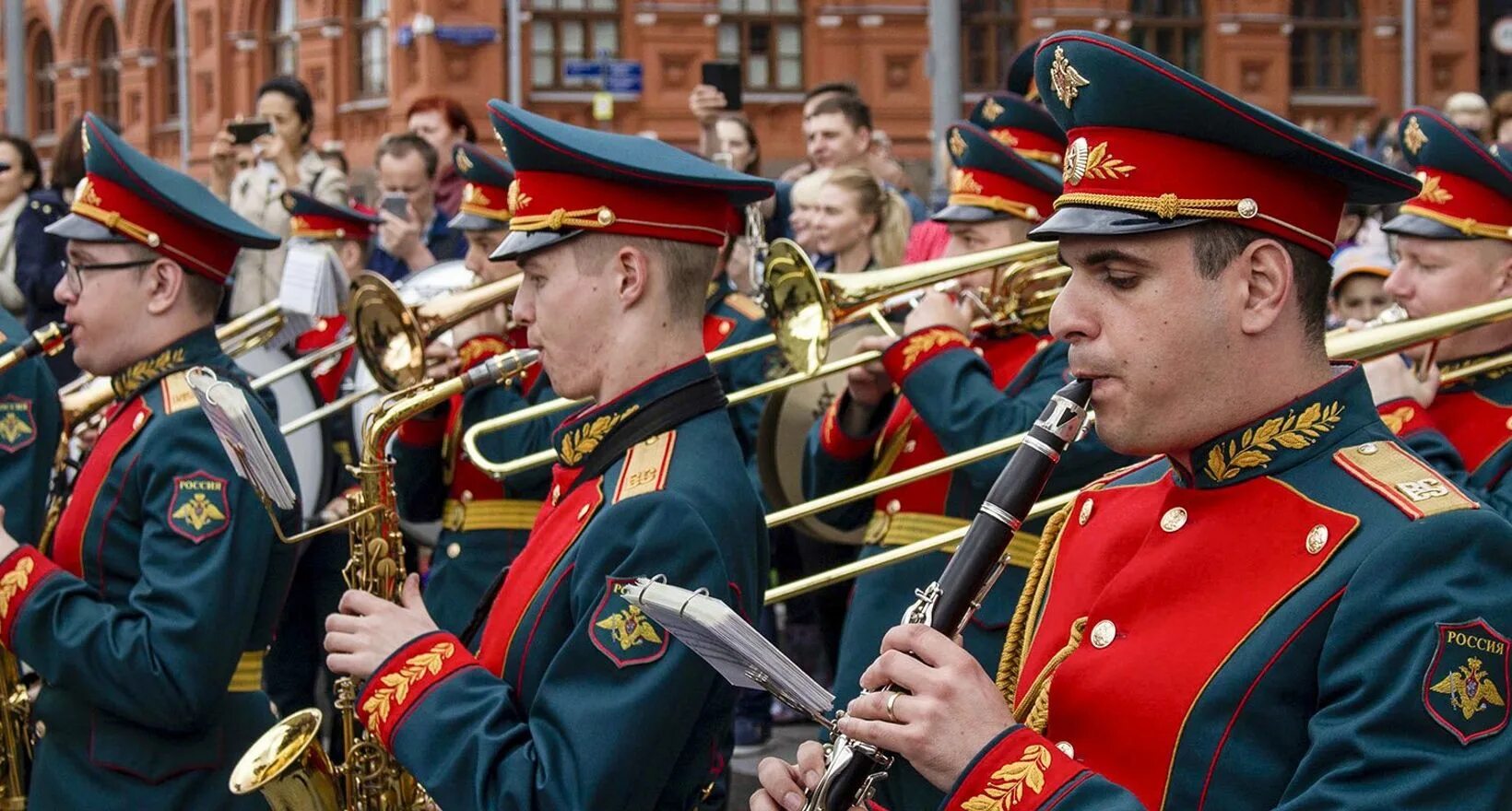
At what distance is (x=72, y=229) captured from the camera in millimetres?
4289

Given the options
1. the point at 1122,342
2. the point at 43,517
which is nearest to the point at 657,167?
the point at 1122,342

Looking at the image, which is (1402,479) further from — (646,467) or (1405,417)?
(1405,417)

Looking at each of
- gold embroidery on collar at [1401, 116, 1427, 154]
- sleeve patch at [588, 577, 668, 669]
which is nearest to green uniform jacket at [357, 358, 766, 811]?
sleeve patch at [588, 577, 668, 669]

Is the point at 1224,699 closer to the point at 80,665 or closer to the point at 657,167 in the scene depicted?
the point at 657,167

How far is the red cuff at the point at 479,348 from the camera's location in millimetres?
5688

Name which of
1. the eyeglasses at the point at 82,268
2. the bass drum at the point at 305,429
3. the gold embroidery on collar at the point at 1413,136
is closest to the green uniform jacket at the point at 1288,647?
the gold embroidery on collar at the point at 1413,136

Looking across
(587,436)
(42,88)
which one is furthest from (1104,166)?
(42,88)

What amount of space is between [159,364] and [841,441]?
1.66 m

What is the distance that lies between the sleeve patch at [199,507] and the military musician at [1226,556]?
66.7 inches

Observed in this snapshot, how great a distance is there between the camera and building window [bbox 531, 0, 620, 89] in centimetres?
2512

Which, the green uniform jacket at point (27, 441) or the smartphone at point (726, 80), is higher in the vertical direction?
the smartphone at point (726, 80)

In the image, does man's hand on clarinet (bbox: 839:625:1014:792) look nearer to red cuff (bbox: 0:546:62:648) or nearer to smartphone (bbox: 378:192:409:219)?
red cuff (bbox: 0:546:62:648)

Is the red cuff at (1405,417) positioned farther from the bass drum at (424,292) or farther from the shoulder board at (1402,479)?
the bass drum at (424,292)

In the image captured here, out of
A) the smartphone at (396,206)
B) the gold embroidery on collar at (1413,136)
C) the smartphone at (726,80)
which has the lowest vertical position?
the smartphone at (396,206)
